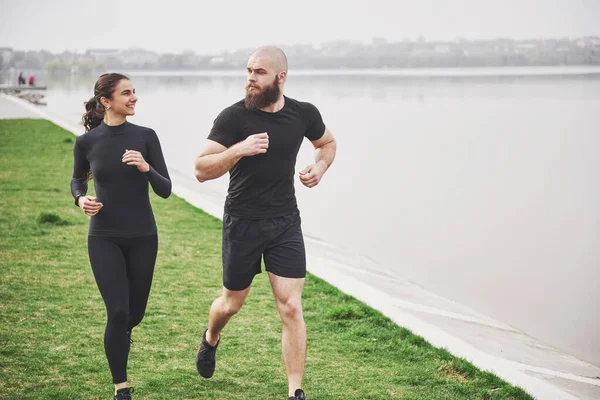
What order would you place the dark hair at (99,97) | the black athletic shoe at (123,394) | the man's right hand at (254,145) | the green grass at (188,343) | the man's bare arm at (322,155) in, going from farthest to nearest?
1. the green grass at (188,343)
2. the man's bare arm at (322,155)
3. the dark hair at (99,97)
4. the black athletic shoe at (123,394)
5. the man's right hand at (254,145)

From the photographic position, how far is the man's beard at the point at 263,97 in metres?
5.22

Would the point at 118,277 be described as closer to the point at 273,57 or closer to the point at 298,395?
the point at 298,395

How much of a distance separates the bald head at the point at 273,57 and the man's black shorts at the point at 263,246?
3.07 ft

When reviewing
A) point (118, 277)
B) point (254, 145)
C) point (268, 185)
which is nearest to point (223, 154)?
point (254, 145)

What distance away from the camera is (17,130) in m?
26.4

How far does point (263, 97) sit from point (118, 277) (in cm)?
141

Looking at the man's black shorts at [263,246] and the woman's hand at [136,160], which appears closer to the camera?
the woman's hand at [136,160]

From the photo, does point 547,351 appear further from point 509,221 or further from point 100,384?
point 509,221

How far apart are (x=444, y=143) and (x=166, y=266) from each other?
1083 inches

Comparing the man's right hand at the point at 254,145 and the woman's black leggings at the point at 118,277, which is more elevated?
the man's right hand at the point at 254,145

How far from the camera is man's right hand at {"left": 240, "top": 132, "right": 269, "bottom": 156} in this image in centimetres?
497

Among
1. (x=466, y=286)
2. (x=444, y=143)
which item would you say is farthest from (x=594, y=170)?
(x=466, y=286)

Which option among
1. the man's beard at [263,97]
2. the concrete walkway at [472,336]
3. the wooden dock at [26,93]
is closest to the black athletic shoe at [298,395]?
the concrete walkway at [472,336]

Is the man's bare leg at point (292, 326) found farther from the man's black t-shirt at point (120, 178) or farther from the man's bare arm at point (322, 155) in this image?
the man's black t-shirt at point (120, 178)
